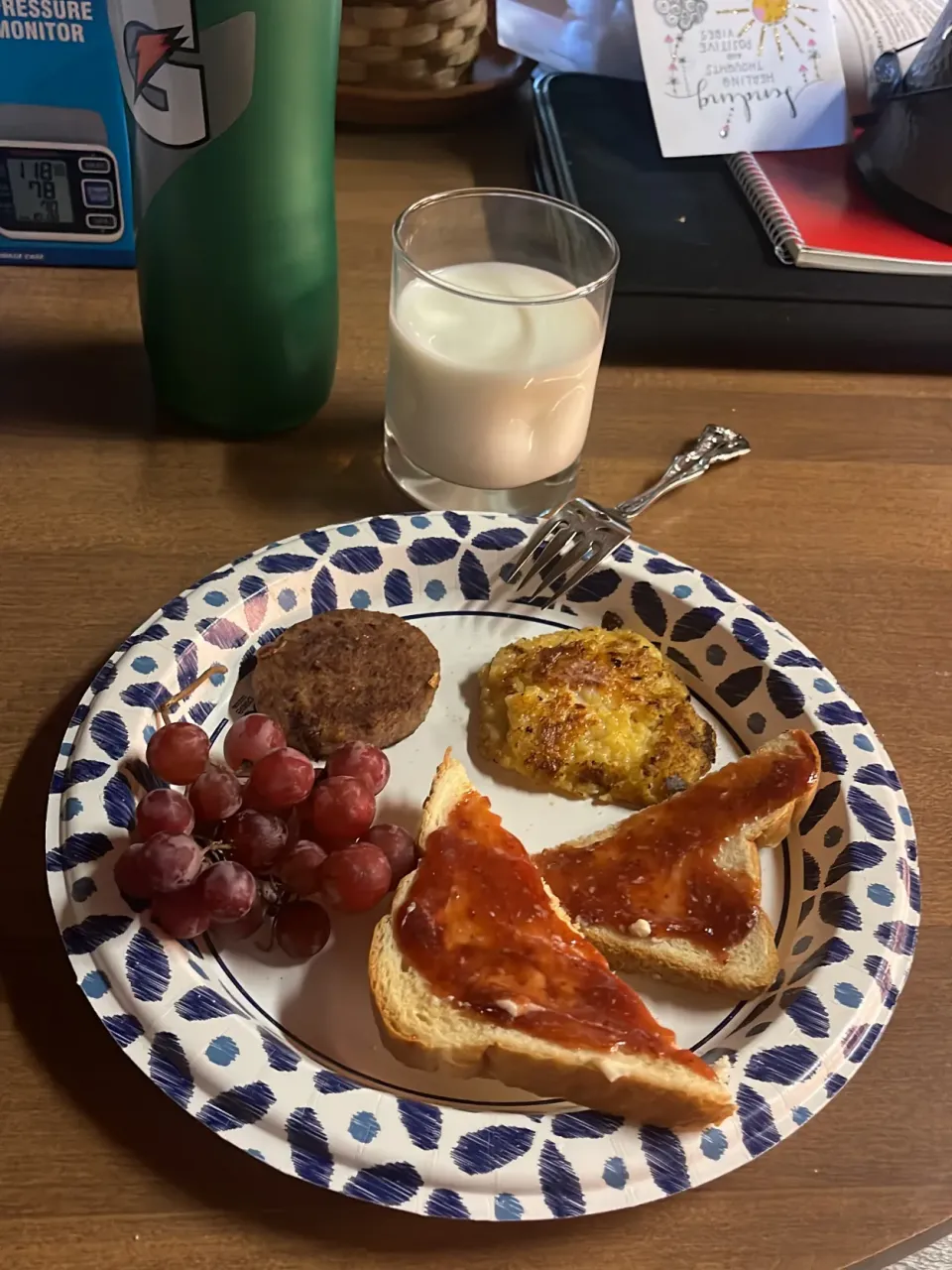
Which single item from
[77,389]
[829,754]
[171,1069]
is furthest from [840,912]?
[77,389]

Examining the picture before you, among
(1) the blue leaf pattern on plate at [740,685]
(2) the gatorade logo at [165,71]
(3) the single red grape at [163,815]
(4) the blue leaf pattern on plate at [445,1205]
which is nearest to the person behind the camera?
(4) the blue leaf pattern on plate at [445,1205]

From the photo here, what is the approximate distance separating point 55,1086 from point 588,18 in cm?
→ 157

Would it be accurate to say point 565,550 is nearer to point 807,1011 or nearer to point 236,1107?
point 807,1011

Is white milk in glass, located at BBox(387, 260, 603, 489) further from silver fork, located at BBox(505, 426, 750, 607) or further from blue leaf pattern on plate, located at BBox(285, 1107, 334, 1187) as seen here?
blue leaf pattern on plate, located at BBox(285, 1107, 334, 1187)

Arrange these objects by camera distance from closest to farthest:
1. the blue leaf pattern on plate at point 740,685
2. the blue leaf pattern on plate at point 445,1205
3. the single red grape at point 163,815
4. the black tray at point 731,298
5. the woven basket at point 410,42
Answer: the blue leaf pattern on plate at point 445,1205 → the single red grape at point 163,815 → the blue leaf pattern on plate at point 740,685 → the black tray at point 731,298 → the woven basket at point 410,42

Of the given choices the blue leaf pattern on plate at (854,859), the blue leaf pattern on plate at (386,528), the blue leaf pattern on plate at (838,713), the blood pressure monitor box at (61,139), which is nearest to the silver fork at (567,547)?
the blue leaf pattern on plate at (386,528)

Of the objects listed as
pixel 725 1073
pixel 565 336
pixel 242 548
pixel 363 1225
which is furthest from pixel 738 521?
pixel 363 1225

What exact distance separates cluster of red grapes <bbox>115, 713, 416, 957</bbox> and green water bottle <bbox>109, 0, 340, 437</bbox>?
42cm

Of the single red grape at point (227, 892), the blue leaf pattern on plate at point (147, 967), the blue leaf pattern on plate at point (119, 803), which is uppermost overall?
the single red grape at point (227, 892)

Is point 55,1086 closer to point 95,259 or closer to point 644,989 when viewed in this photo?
point 644,989

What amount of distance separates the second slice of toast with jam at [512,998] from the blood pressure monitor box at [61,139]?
886 mm

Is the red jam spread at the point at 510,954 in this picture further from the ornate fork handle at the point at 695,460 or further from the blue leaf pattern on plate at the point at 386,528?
the ornate fork handle at the point at 695,460

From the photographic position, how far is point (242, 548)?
101cm

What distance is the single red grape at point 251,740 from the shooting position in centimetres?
77
